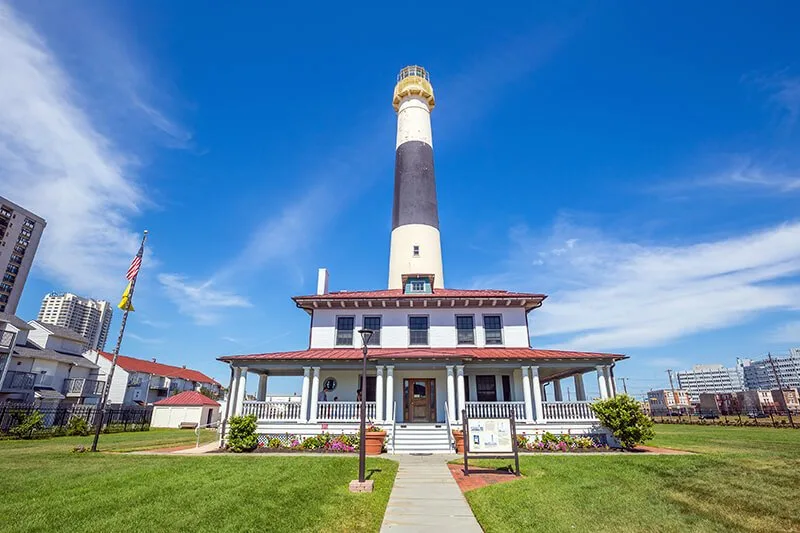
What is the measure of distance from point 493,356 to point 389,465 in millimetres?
7831

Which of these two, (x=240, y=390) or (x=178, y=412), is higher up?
(x=240, y=390)

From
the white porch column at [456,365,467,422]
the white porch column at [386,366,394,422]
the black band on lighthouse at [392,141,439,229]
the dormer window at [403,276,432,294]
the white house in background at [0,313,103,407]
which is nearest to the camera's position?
the white porch column at [456,365,467,422]

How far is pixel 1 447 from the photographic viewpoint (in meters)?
16.8

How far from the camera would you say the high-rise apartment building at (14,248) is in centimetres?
7012

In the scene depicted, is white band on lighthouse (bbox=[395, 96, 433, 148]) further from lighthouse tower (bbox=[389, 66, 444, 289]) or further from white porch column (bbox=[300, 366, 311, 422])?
white porch column (bbox=[300, 366, 311, 422])

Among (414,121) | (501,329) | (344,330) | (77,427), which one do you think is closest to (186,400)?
(77,427)

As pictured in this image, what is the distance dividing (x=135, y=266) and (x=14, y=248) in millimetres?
82230

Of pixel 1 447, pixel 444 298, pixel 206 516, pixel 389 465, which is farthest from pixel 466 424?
pixel 1 447

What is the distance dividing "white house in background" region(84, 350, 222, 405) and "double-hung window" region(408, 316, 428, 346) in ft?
134

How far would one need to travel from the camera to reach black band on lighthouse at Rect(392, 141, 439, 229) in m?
27.2

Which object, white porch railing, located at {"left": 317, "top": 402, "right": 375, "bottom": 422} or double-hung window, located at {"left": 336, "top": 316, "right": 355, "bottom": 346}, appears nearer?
white porch railing, located at {"left": 317, "top": 402, "right": 375, "bottom": 422}

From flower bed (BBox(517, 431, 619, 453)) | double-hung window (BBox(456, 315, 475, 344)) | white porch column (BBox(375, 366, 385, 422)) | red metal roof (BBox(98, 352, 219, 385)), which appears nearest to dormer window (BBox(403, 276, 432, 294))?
double-hung window (BBox(456, 315, 475, 344))

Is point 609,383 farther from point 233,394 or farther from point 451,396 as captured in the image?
point 233,394

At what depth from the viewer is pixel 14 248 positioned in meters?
72.6
